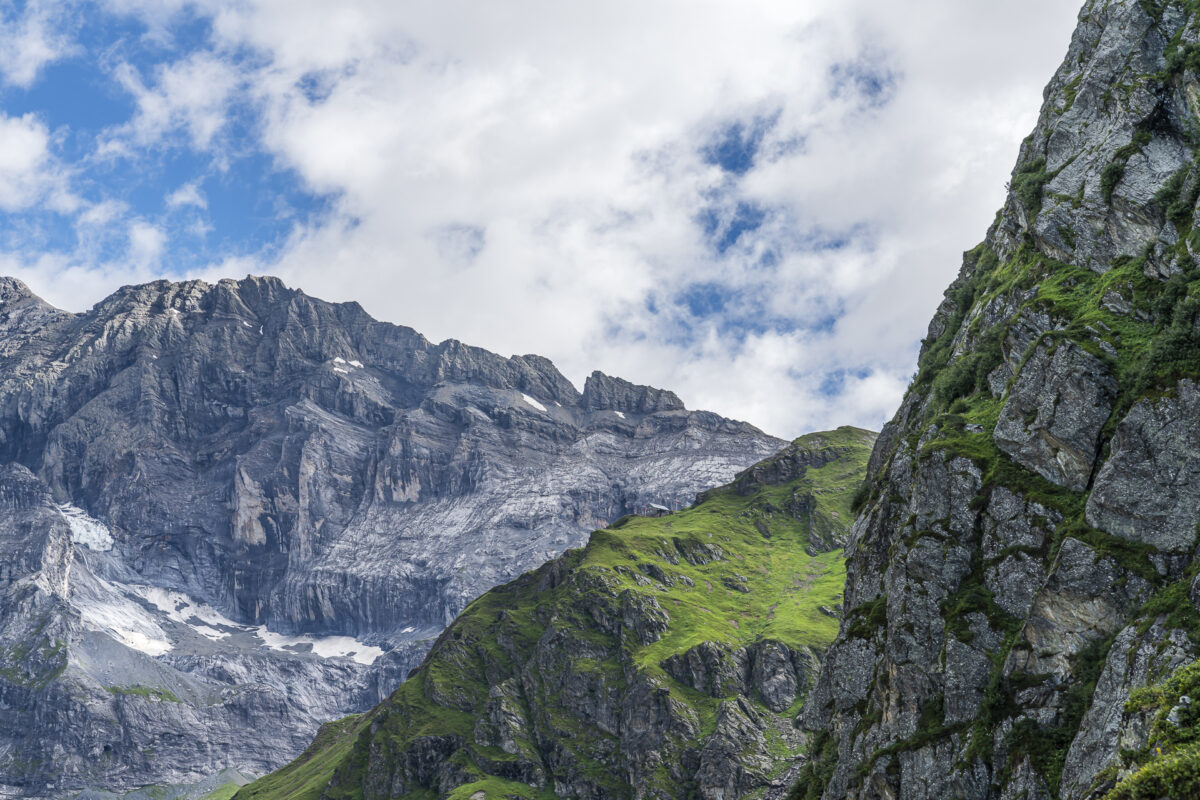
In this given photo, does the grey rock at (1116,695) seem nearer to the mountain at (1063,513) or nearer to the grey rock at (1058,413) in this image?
the mountain at (1063,513)

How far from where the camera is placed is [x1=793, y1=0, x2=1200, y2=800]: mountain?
6556 cm

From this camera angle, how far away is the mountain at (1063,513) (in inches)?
2581

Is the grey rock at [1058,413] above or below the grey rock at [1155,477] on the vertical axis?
above

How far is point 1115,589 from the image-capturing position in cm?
6912

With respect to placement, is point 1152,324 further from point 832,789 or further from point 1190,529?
point 832,789

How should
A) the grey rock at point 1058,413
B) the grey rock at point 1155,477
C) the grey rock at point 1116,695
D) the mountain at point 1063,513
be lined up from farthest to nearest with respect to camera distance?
the grey rock at point 1058,413 → the grey rock at point 1155,477 → the mountain at point 1063,513 → the grey rock at point 1116,695

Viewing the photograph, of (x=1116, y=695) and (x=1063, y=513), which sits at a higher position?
(x=1063, y=513)

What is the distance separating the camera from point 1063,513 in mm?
77062

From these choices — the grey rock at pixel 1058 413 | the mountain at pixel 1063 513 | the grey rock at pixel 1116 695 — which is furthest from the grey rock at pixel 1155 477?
the grey rock at pixel 1116 695

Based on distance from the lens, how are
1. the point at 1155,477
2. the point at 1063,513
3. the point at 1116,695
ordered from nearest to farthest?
the point at 1116,695
the point at 1155,477
the point at 1063,513

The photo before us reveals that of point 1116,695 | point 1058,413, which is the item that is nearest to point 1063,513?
point 1058,413

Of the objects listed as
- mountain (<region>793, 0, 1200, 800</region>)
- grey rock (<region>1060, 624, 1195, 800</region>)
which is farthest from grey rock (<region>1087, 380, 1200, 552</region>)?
grey rock (<region>1060, 624, 1195, 800</region>)

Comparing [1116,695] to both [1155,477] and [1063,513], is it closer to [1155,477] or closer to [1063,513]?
[1155,477]

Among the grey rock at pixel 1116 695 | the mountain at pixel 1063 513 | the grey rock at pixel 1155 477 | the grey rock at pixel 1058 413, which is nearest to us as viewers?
the grey rock at pixel 1116 695
